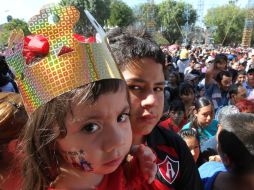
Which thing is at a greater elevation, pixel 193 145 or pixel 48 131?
pixel 48 131

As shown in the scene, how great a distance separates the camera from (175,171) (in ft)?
4.39

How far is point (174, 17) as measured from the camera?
58.0 m

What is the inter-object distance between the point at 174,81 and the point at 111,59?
4.28 meters

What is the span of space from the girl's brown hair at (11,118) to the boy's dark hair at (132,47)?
431 mm

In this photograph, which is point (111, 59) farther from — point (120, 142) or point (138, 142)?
point (138, 142)

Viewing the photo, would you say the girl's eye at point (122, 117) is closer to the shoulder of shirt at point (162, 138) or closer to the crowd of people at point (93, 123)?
the crowd of people at point (93, 123)

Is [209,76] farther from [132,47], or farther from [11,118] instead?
[11,118]

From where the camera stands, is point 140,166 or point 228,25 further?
point 228,25

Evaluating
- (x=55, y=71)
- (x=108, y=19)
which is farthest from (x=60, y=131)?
(x=108, y=19)

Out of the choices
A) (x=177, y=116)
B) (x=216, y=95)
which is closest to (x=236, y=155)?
(x=177, y=116)

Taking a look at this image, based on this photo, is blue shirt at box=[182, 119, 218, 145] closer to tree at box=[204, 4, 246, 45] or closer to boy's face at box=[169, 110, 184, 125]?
boy's face at box=[169, 110, 184, 125]

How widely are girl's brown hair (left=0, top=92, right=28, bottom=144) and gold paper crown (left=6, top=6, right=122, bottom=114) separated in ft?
0.58

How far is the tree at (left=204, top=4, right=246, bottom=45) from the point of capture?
190 feet

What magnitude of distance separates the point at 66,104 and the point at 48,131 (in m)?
0.11
